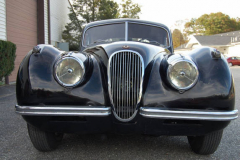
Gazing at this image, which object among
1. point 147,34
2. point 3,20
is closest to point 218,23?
point 3,20

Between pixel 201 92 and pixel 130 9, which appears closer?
pixel 201 92

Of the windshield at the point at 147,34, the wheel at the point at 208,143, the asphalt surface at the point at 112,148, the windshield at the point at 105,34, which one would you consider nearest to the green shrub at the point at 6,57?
the windshield at the point at 105,34

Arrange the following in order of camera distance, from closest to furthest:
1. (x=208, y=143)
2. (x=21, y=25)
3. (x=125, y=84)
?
(x=125, y=84), (x=208, y=143), (x=21, y=25)

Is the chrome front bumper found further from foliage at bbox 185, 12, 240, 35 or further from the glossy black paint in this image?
foliage at bbox 185, 12, 240, 35

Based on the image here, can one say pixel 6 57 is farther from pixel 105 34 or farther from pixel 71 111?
pixel 71 111

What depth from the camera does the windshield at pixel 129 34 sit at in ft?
12.3

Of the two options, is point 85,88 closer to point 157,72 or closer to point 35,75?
point 35,75

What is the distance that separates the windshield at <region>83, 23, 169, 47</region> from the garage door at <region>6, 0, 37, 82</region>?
568cm

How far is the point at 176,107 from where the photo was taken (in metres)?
2.14

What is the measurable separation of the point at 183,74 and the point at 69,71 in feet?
3.73

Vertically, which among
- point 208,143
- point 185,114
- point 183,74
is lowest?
point 208,143

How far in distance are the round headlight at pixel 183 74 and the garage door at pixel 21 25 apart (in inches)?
308

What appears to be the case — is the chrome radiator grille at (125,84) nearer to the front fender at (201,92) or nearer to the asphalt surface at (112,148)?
the front fender at (201,92)

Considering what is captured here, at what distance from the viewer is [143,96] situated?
7.16 feet
